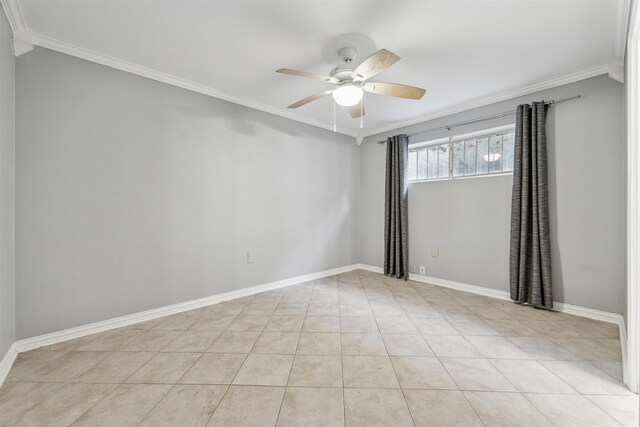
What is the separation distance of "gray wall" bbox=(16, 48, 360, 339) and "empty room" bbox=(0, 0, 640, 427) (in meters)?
0.02

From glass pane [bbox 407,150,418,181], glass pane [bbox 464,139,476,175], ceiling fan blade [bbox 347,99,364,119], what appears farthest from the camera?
glass pane [bbox 407,150,418,181]

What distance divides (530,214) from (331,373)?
2726mm

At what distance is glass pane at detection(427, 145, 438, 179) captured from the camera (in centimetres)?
383

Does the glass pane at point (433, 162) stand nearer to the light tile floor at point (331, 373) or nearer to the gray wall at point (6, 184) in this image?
the light tile floor at point (331, 373)

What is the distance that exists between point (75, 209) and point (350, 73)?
2525mm

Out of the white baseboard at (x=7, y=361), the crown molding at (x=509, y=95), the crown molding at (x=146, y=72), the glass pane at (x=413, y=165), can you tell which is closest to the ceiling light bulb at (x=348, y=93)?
the crown molding at (x=146, y=72)

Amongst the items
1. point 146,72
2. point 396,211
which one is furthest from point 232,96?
point 396,211

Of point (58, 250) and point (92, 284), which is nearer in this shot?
point (58, 250)

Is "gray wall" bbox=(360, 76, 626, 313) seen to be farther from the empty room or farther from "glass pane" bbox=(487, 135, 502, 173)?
"glass pane" bbox=(487, 135, 502, 173)

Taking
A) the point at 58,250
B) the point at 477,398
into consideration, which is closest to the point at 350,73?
the point at 477,398

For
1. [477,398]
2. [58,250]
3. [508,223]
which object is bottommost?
[477,398]

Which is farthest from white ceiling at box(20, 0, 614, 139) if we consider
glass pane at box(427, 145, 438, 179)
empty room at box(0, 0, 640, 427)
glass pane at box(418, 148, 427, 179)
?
glass pane at box(418, 148, 427, 179)

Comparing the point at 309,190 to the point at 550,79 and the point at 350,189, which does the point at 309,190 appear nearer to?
the point at 350,189

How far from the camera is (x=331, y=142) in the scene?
4277 millimetres
